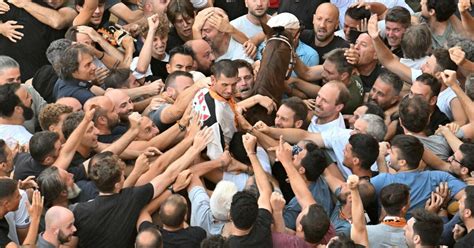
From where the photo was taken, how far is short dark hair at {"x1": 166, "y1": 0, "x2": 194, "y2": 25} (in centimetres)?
1509

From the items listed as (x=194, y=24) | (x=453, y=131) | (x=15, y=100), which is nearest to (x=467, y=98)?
(x=453, y=131)

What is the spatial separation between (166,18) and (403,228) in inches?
184

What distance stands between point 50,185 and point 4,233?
60 cm

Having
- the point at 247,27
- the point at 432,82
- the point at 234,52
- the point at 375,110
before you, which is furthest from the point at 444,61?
the point at 247,27

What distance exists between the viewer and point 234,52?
1491cm

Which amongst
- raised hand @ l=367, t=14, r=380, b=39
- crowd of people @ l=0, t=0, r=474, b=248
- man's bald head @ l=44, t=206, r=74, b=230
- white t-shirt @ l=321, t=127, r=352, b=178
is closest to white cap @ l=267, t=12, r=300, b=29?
crowd of people @ l=0, t=0, r=474, b=248

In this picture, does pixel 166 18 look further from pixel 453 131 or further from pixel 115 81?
pixel 453 131

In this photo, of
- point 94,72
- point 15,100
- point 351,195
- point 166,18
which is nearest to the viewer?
point 351,195

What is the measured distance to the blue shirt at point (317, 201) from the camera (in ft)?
39.1

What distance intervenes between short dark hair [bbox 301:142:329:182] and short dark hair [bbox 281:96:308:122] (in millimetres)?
955

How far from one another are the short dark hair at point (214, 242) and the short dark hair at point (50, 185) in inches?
58.3

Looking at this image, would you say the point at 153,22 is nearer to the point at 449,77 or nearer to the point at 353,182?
the point at 449,77

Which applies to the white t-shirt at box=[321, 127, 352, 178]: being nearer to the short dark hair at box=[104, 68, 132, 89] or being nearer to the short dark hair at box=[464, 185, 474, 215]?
the short dark hair at box=[464, 185, 474, 215]

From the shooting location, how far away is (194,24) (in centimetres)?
1497
